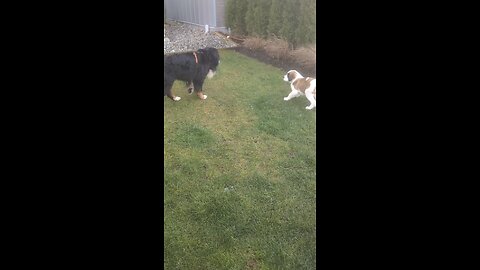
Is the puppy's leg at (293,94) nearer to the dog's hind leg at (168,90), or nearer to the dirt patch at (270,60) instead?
the dirt patch at (270,60)

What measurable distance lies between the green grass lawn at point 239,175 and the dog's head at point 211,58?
0.03 m

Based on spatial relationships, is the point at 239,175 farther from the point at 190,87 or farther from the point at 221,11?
the point at 221,11

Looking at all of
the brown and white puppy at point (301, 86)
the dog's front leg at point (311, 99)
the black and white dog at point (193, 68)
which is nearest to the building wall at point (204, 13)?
the black and white dog at point (193, 68)

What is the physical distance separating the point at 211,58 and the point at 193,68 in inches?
3.4

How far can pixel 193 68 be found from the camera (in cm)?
149

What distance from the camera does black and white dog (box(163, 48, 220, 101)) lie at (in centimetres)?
143
